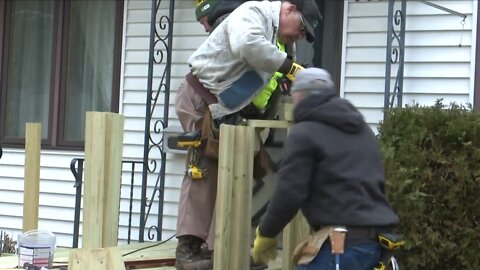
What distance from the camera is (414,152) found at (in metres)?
4.80

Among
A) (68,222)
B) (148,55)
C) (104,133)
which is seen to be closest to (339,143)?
(104,133)

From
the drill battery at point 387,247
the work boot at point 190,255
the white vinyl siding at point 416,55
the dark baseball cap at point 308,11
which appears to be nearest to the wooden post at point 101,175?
the work boot at point 190,255

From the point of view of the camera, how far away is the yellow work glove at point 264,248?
3.68m

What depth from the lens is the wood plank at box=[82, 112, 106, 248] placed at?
4051 mm

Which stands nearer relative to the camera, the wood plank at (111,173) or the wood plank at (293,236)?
the wood plank at (111,173)

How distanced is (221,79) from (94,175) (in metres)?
1.08

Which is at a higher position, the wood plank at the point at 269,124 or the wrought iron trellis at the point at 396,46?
the wrought iron trellis at the point at 396,46

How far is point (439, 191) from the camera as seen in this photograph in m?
4.75

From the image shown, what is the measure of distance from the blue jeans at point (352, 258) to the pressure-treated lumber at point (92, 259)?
1.12m

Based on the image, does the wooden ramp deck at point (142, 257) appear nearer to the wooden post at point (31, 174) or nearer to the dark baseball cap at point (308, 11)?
the wooden post at point (31, 174)

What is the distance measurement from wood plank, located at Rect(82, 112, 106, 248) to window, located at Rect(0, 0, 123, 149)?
3566mm

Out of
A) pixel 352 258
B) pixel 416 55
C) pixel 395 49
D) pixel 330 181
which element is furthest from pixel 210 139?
pixel 416 55

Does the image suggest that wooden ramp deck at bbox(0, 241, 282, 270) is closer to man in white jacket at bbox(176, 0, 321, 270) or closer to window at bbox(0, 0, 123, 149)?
man in white jacket at bbox(176, 0, 321, 270)

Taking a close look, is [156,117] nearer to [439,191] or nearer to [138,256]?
[138,256]
